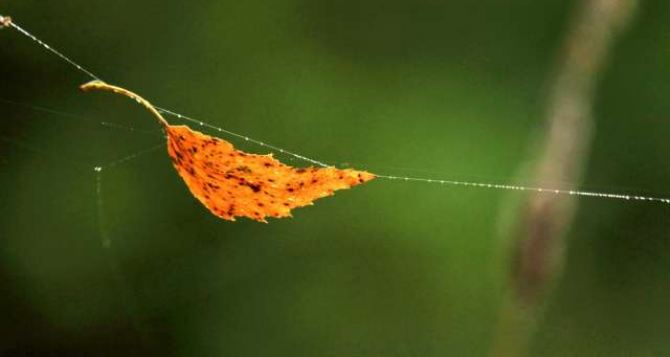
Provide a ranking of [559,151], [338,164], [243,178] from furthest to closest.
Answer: [338,164] < [559,151] < [243,178]

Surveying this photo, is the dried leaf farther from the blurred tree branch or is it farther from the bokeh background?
the bokeh background

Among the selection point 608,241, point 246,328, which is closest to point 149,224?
point 246,328

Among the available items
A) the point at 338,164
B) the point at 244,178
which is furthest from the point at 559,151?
the point at 338,164

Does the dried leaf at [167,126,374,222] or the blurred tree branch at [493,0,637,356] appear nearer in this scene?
the dried leaf at [167,126,374,222]

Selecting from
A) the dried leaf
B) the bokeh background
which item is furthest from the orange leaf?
the bokeh background

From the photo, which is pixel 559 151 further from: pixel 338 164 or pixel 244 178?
pixel 338 164

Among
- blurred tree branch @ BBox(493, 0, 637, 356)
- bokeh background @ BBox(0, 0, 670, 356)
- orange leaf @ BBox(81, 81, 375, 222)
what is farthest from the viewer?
bokeh background @ BBox(0, 0, 670, 356)

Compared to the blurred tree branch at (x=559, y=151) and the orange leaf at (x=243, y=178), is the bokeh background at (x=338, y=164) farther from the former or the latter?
the orange leaf at (x=243, y=178)
